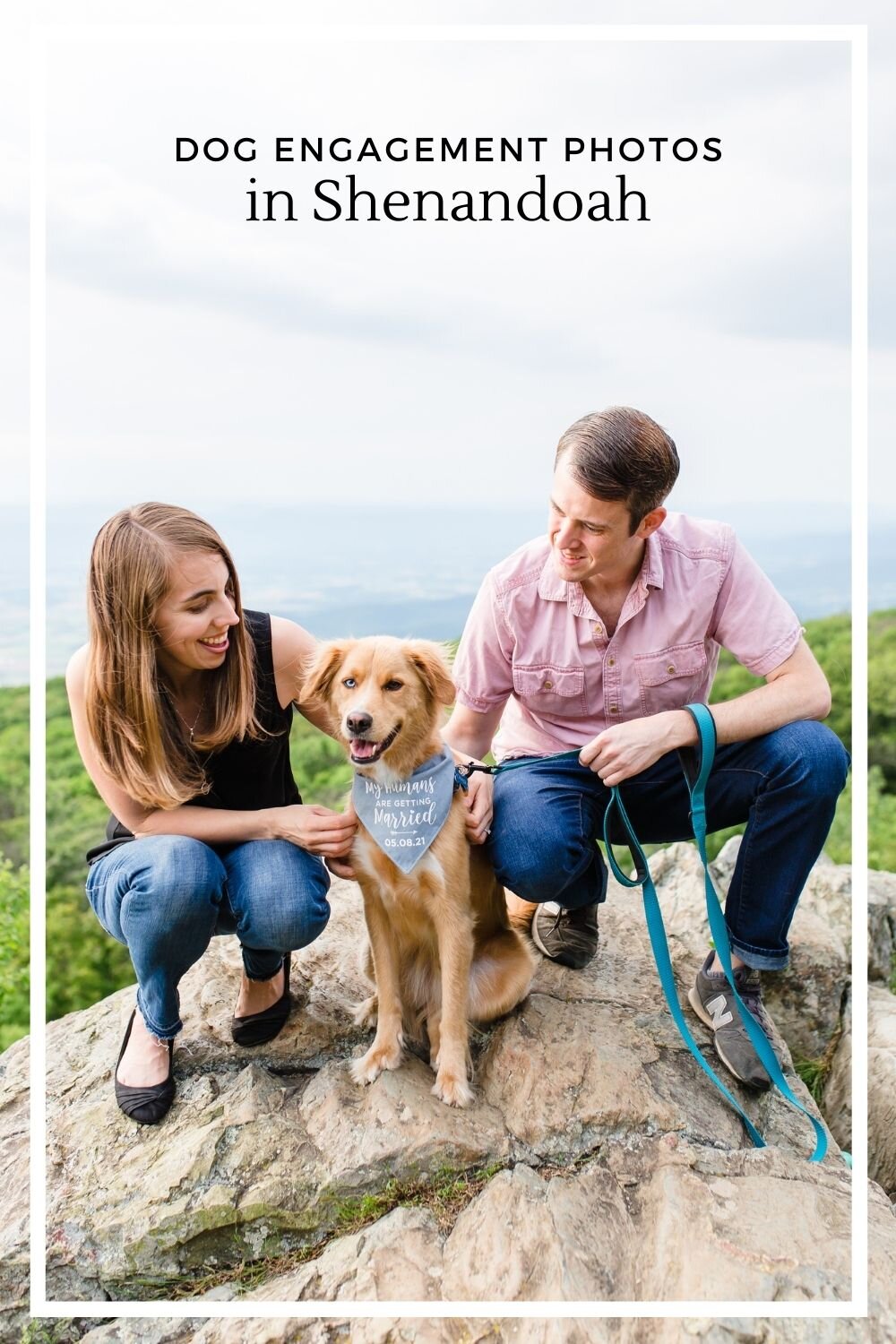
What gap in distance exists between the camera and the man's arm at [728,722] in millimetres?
3195

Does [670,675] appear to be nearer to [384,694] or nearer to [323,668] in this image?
[384,694]

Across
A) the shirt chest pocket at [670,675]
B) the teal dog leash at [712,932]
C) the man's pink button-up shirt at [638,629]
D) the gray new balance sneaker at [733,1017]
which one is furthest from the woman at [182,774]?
the gray new balance sneaker at [733,1017]

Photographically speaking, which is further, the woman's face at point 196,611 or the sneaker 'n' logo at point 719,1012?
the sneaker 'n' logo at point 719,1012

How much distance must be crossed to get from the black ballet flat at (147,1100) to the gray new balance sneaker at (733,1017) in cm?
173

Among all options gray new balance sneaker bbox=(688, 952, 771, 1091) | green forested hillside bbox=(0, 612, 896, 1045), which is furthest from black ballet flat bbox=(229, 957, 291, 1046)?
green forested hillside bbox=(0, 612, 896, 1045)

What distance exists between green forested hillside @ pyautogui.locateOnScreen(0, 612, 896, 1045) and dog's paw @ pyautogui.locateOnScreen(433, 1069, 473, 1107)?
323cm

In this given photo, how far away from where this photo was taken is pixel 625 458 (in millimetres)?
3086

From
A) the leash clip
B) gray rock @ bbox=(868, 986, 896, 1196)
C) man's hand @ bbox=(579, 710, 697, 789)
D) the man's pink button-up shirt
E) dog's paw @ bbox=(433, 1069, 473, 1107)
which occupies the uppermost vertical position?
the man's pink button-up shirt

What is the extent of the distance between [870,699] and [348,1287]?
7408 mm

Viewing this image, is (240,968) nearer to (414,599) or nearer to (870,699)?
(414,599)

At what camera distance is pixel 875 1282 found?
2566 millimetres

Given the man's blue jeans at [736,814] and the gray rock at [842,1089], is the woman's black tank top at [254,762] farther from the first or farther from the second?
the gray rock at [842,1089]

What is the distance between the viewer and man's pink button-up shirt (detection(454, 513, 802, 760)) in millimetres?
3393

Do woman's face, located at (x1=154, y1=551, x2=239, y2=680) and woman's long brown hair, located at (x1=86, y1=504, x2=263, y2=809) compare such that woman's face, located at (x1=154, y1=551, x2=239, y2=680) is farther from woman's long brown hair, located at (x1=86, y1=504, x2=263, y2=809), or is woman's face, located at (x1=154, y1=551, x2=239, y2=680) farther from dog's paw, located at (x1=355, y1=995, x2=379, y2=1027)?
dog's paw, located at (x1=355, y1=995, x2=379, y2=1027)
